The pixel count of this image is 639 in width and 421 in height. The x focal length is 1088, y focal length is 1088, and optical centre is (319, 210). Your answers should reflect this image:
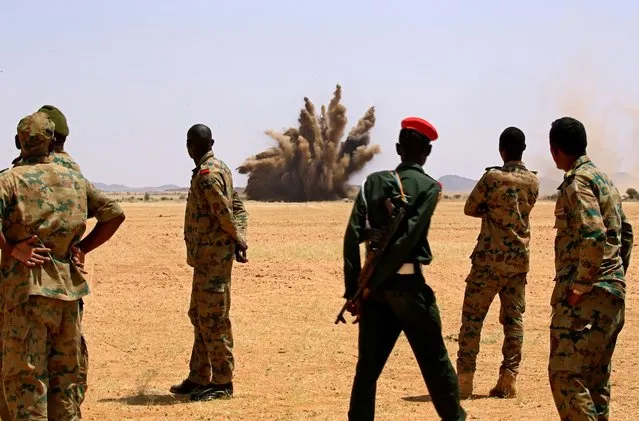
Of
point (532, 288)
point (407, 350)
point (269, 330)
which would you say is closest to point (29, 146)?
point (407, 350)

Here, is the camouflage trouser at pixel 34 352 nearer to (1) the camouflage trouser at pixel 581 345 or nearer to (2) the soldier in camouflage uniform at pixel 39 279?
(2) the soldier in camouflage uniform at pixel 39 279

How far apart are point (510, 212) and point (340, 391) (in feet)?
6.70

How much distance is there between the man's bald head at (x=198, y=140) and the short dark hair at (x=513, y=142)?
2.29m

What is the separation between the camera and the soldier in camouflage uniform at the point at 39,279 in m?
5.89

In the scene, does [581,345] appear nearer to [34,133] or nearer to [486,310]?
[486,310]

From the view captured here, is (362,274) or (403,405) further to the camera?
(403,405)

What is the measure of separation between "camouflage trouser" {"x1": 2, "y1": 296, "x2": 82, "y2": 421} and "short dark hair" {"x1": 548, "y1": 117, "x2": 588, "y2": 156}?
9.57ft

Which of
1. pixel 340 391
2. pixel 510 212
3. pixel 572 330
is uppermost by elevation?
pixel 510 212

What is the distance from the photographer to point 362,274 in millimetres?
5938

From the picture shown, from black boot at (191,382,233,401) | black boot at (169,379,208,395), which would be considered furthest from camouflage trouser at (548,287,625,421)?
black boot at (169,379,208,395)

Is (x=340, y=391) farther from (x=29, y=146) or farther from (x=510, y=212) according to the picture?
(x=29, y=146)

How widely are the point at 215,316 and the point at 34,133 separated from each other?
110 inches

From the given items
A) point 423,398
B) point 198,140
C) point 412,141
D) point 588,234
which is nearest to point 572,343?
point 588,234

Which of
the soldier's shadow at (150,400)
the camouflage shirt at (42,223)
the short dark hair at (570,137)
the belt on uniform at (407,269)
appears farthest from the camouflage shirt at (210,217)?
the short dark hair at (570,137)
